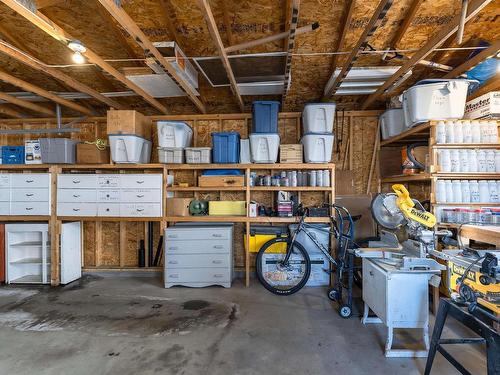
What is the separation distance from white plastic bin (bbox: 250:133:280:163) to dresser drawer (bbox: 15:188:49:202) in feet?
9.94

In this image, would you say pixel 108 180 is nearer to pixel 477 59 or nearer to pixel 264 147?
pixel 264 147

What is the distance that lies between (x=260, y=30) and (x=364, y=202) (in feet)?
9.25

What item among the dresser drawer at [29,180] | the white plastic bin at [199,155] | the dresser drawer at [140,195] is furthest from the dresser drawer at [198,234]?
the dresser drawer at [29,180]

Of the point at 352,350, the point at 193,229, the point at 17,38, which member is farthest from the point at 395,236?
the point at 17,38

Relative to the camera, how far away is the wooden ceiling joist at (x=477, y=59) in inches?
99.1

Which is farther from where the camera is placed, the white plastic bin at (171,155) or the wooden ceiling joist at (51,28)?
the white plastic bin at (171,155)

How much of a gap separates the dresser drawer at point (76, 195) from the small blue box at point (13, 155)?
92 cm

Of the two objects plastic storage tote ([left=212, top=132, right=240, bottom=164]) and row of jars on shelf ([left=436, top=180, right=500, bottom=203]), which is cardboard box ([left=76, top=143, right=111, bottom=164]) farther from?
row of jars on shelf ([left=436, top=180, right=500, bottom=203])

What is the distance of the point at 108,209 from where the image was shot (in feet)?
12.5

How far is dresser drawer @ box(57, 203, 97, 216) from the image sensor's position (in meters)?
3.84

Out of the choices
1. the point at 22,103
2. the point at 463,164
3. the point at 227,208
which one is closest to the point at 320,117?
the point at 463,164

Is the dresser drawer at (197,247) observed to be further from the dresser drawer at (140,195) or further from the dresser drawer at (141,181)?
the dresser drawer at (141,181)

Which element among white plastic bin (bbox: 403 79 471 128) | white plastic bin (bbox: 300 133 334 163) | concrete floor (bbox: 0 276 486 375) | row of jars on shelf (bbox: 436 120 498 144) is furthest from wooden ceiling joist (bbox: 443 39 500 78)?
concrete floor (bbox: 0 276 486 375)

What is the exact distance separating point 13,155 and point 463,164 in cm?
606
